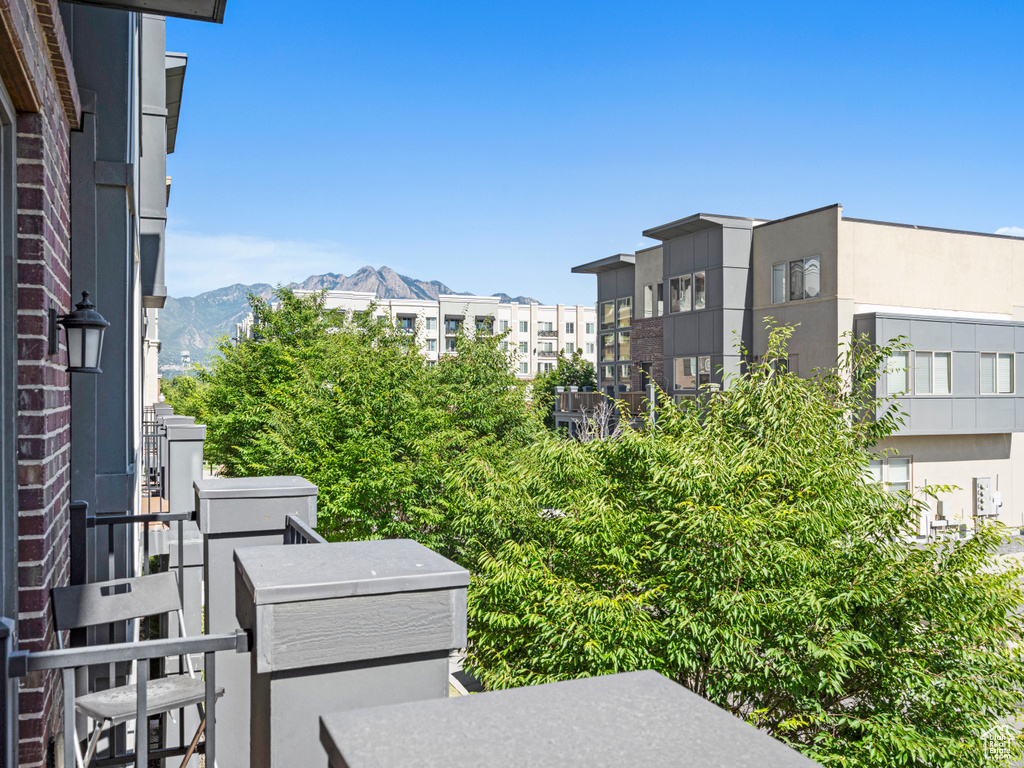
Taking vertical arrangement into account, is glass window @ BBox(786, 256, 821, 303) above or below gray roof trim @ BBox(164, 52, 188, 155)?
below

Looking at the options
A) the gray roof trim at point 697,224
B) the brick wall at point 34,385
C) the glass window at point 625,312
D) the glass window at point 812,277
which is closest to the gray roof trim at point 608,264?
the glass window at point 625,312

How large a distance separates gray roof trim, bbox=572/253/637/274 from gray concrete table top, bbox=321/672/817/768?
36.3 m

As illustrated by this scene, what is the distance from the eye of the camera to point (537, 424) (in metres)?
28.6

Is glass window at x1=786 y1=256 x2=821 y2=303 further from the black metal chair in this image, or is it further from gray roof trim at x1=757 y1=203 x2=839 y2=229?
the black metal chair

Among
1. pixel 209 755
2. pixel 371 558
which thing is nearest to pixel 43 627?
pixel 209 755

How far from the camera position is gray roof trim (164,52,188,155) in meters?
12.7

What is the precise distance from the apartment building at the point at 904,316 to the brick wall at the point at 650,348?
1.72 meters

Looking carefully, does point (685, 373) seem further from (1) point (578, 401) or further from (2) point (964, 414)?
(2) point (964, 414)

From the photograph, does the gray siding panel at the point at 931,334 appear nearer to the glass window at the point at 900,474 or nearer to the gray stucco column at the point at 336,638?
the glass window at the point at 900,474

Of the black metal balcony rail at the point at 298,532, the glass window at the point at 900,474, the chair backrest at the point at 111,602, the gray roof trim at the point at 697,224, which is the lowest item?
the glass window at the point at 900,474

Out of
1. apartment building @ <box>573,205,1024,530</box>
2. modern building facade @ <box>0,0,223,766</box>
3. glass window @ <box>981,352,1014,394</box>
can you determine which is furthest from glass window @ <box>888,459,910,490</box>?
modern building facade @ <box>0,0,223,766</box>

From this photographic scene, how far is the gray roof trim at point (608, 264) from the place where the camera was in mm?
37406

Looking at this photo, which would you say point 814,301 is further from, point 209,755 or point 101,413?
point 209,755

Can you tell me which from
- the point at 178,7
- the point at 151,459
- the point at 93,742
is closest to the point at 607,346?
the point at 151,459
